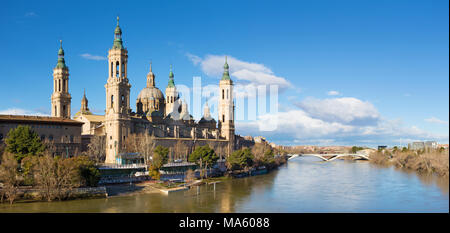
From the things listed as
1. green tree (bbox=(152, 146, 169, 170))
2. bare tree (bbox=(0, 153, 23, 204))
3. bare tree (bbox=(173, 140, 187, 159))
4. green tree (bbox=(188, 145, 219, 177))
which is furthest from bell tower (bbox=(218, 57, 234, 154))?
bare tree (bbox=(0, 153, 23, 204))

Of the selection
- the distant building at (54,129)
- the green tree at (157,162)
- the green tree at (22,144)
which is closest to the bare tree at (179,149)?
the green tree at (157,162)

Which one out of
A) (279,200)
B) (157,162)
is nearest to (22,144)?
(157,162)

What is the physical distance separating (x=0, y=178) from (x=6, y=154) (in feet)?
14.1

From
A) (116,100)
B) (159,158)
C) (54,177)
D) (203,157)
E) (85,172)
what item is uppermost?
(116,100)

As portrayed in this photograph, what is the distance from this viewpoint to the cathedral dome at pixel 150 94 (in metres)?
79.5

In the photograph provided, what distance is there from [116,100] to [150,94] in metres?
21.7

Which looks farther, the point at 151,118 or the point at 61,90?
the point at 151,118

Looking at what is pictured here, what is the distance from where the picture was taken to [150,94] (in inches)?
3137

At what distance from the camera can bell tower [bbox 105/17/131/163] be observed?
5700 cm

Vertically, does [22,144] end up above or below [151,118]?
below

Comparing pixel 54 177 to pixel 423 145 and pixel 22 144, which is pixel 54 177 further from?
pixel 423 145

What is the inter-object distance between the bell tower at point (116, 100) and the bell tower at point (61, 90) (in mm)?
13922

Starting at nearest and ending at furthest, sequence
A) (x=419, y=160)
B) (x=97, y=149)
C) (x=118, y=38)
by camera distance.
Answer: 1. (x=97, y=149)
2. (x=118, y=38)
3. (x=419, y=160)
